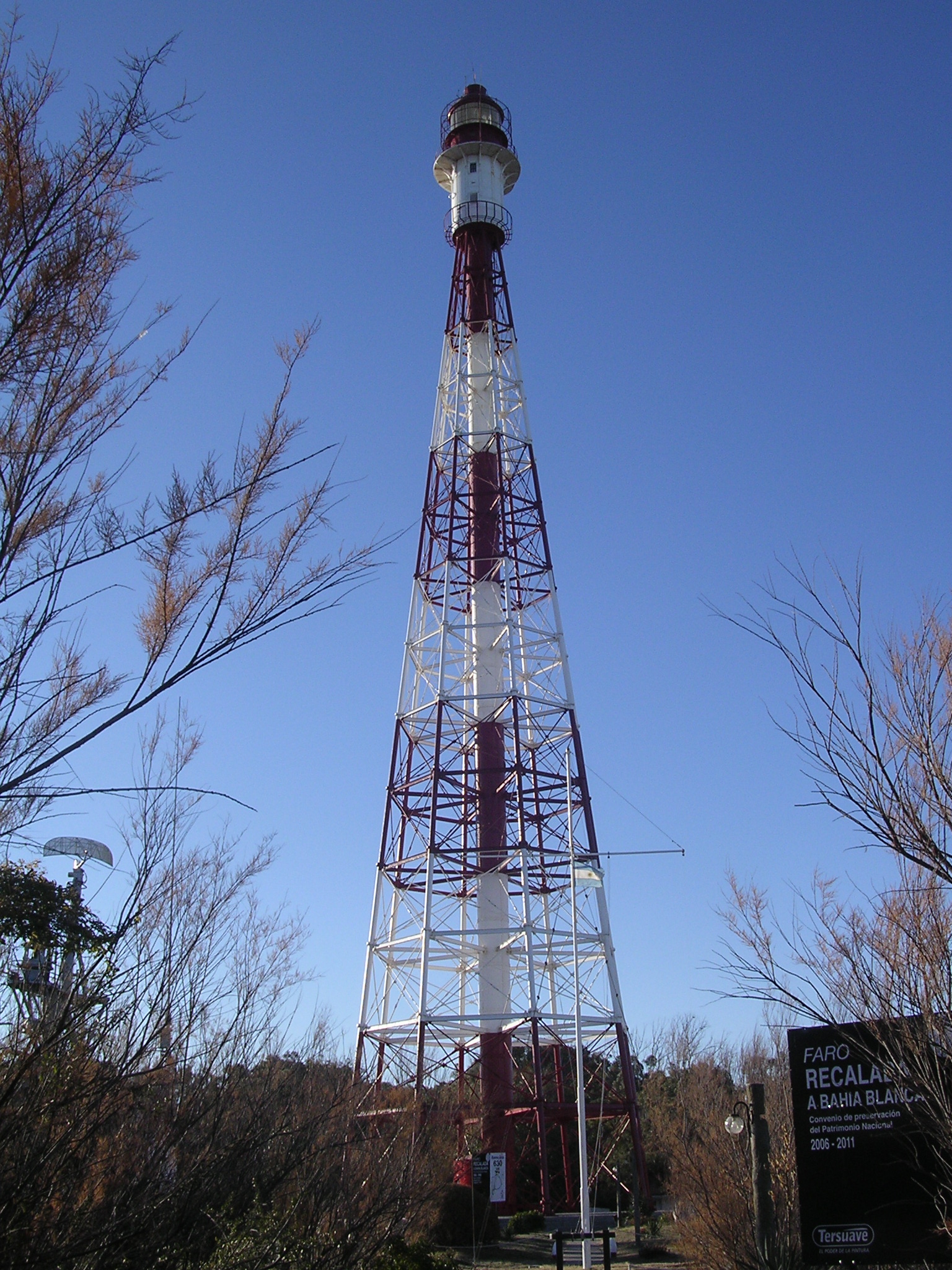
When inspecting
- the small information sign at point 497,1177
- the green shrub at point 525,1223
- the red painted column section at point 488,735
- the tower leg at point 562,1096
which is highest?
the red painted column section at point 488,735

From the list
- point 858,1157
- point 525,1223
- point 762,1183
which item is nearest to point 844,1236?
point 858,1157

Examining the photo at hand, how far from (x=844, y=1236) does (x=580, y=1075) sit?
11.9 meters

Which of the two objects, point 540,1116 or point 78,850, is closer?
point 78,850

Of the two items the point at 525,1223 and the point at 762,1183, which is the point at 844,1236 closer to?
the point at 762,1183

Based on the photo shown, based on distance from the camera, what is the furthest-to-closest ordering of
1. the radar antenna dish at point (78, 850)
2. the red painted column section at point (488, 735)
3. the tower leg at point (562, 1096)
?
the tower leg at point (562, 1096) → the red painted column section at point (488, 735) → the radar antenna dish at point (78, 850)

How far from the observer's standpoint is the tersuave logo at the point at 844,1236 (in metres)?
9.32

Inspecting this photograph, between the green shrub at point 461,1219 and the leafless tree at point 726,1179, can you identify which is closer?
the leafless tree at point 726,1179

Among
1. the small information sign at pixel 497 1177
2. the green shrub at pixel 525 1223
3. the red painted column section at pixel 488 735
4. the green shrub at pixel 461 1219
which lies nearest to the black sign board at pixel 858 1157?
the small information sign at pixel 497 1177

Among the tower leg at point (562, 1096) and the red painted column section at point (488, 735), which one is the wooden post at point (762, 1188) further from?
the tower leg at point (562, 1096)

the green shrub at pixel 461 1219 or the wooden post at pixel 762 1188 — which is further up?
the wooden post at pixel 762 1188

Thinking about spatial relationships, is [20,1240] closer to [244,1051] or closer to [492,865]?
[244,1051]

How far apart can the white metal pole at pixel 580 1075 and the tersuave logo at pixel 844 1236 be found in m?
9.31

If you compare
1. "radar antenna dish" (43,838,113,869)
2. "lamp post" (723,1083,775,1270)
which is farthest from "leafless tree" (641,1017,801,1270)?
Answer: "radar antenna dish" (43,838,113,869)

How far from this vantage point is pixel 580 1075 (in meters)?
20.8
